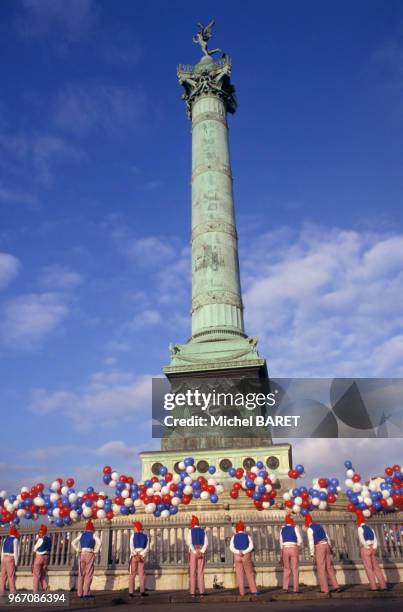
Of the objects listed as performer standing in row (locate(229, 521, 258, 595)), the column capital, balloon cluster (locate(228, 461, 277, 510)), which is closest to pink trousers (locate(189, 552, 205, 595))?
performer standing in row (locate(229, 521, 258, 595))

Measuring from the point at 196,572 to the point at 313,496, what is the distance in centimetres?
344

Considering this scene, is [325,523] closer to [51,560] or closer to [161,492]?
[161,492]

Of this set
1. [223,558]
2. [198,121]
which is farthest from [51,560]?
[198,121]

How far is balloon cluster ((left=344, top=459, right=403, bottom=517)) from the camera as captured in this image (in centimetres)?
1184

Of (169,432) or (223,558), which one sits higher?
(169,432)

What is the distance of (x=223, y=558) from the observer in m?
12.2

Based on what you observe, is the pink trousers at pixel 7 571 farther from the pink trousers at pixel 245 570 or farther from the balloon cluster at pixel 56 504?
the pink trousers at pixel 245 570

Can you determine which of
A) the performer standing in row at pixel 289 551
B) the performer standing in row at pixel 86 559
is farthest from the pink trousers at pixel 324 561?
the performer standing in row at pixel 86 559

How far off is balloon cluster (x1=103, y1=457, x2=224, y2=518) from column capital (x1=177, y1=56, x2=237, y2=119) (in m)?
29.5

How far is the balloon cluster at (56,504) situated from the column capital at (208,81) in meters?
29.8

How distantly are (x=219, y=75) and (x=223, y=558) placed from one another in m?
32.3

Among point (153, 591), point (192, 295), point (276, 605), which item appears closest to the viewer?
point (276, 605)

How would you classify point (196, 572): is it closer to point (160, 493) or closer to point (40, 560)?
point (160, 493)

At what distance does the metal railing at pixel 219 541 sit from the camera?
12.1 m
